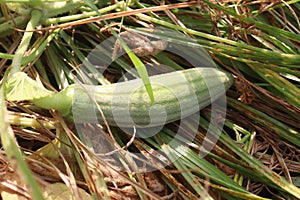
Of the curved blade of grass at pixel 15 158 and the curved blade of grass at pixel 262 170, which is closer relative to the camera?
the curved blade of grass at pixel 15 158

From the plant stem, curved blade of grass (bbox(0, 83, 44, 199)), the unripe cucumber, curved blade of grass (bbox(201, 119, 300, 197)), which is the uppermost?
the plant stem

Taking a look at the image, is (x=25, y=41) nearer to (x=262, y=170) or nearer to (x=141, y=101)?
(x=141, y=101)

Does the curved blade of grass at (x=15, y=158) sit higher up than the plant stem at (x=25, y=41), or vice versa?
the plant stem at (x=25, y=41)

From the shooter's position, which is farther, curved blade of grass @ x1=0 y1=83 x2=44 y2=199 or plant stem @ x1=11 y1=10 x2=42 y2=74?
plant stem @ x1=11 y1=10 x2=42 y2=74

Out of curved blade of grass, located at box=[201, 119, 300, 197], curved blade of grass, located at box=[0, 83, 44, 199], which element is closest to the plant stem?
curved blade of grass, located at box=[0, 83, 44, 199]

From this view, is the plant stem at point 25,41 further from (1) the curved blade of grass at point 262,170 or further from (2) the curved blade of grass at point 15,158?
(1) the curved blade of grass at point 262,170

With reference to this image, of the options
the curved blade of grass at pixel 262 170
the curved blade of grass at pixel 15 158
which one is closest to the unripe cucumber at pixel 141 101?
the curved blade of grass at pixel 262 170

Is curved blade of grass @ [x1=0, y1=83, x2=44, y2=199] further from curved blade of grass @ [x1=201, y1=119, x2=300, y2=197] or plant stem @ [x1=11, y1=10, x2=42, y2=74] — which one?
curved blade of grass @ [x1=201, y1=119, x2=300, y2=197]

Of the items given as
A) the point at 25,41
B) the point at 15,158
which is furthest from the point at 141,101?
the point at 15,158

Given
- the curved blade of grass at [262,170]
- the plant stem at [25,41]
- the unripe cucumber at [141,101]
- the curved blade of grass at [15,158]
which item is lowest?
the curved blade of grass at [262,170]
